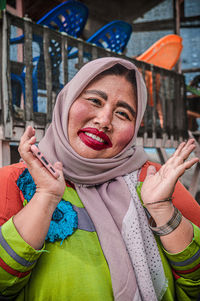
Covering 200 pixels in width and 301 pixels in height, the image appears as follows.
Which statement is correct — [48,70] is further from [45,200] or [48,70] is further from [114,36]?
[45,200]

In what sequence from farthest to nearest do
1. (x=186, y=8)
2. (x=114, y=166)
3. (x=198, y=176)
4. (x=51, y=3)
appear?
(x=186, y=8), (x=51, y=3), (x=198, y=176), (x=114, y=166)

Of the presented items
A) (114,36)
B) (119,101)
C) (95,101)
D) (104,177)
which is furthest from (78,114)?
(114,36)

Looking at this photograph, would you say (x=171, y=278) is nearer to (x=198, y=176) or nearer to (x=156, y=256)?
(x=156, y=256)

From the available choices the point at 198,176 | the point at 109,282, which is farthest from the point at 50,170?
the point at 198,176

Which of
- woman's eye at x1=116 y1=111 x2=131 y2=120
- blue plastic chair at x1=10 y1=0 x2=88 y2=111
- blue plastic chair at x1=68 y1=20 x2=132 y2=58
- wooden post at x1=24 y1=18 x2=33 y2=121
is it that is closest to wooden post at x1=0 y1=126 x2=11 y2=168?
wooden post at x1=24 y1=18 x2=33 y2=121

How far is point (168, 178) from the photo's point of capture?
1050 millimetres

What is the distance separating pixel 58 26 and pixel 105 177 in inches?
89.9

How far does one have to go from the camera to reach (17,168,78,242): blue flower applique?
1.03m

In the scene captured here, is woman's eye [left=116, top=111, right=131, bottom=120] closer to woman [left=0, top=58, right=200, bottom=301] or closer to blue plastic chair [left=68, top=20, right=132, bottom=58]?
woman [left=0, top=58, right=200, bottom=301]

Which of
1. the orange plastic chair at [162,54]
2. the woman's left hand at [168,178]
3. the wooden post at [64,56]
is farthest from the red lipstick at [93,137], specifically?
the orange plastic chair at [162,54]

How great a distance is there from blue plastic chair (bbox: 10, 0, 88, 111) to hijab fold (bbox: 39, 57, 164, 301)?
3.81ft

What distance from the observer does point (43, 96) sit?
258cm

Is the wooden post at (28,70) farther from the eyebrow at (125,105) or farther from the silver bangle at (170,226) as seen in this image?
the silver bangle at (170,226)

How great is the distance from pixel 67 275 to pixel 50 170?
387mm
